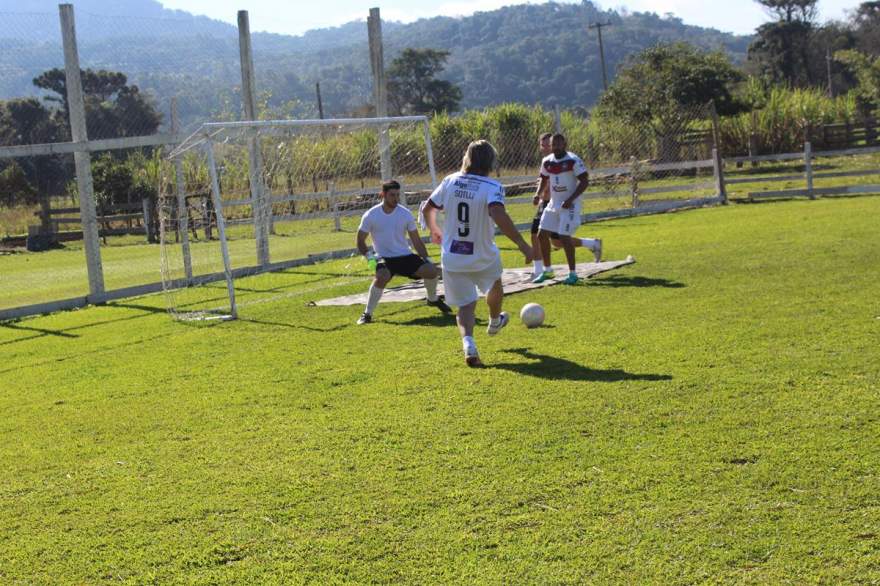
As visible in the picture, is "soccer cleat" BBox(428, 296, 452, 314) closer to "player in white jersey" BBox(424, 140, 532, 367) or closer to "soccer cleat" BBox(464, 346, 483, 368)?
"player in white jersey" BBox(424, 140, 532, 367)

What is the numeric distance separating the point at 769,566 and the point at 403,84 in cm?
8491

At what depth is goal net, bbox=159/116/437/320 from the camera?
51.2 feet

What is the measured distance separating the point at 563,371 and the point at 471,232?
56.2 inches

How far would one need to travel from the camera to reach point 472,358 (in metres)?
8.57

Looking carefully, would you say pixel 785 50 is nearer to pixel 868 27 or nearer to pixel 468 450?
pixel 868 27

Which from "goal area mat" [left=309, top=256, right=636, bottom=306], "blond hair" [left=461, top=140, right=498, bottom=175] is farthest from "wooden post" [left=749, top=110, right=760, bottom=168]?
"blond hair" [left=461, top=140, right=498, bottom=175]

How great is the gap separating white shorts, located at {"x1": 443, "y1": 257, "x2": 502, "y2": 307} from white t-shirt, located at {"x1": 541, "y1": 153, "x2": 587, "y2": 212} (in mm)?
5062

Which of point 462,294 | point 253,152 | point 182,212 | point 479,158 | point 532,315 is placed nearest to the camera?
point 479,158

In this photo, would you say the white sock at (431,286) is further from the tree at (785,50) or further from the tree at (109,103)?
the tree at (785,50)

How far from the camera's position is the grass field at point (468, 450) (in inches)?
181

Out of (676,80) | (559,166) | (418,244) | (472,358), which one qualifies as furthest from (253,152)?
(676,80)

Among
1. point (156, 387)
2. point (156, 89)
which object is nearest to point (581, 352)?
point (156, 387)

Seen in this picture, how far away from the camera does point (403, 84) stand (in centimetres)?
8719

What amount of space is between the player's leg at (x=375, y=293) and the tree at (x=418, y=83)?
70.8m
